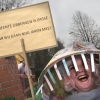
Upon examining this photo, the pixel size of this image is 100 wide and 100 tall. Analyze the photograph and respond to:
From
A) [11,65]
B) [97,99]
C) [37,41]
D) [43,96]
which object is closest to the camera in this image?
[97,99]

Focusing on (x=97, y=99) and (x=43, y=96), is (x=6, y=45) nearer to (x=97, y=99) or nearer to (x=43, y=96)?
(x=43, y=96)

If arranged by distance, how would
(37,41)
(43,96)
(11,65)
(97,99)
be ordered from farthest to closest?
(11,65), (37,41), (43,96), (97,99)

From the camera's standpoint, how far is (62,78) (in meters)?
1.99

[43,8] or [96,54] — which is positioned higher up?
[43,8]

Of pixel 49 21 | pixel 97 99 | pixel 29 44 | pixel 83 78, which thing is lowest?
pixel 97 99

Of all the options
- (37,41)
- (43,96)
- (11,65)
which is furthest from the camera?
(11,65)

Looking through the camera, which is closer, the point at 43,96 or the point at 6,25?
the point at 43,96

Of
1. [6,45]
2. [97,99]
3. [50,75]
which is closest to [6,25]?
[6,45]

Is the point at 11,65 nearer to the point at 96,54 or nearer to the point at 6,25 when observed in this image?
the point at 6,25

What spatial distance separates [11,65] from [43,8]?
6.38 ft

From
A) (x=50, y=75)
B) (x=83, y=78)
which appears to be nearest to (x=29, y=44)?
(x=50, y=75)

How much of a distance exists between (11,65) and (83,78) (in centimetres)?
231

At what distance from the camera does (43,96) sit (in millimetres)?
2076

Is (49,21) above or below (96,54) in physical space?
above
